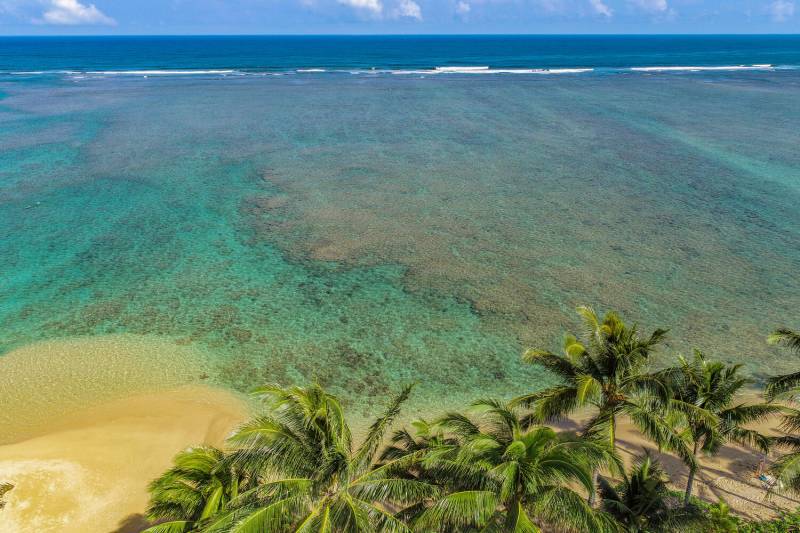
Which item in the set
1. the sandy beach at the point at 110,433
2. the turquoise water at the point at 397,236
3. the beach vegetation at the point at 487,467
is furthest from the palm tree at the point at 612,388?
the turquoise water at the point at 397,236

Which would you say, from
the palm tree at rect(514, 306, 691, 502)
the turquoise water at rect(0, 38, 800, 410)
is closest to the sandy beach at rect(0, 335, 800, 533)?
the turquoise water at rect(0, 38, 800, 410)

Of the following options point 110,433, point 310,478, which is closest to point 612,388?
point 310,478

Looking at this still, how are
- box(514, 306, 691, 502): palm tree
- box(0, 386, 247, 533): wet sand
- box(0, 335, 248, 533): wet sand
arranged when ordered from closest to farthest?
box(514, 306, 691, 502): palm tree
box(0, 386, 247, 533): wet sand
box(0, 335, 248, 533): wet sand

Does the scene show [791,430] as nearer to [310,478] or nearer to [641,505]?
[641,505]

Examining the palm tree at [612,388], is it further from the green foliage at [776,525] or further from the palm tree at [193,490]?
the palm tree at [193,490]

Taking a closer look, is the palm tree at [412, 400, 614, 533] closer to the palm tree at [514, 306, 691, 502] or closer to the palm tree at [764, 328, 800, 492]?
the palm tree at [514, 306, 691, 502]

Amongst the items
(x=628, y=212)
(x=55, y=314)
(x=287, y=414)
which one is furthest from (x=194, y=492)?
(x=628, y=212)
